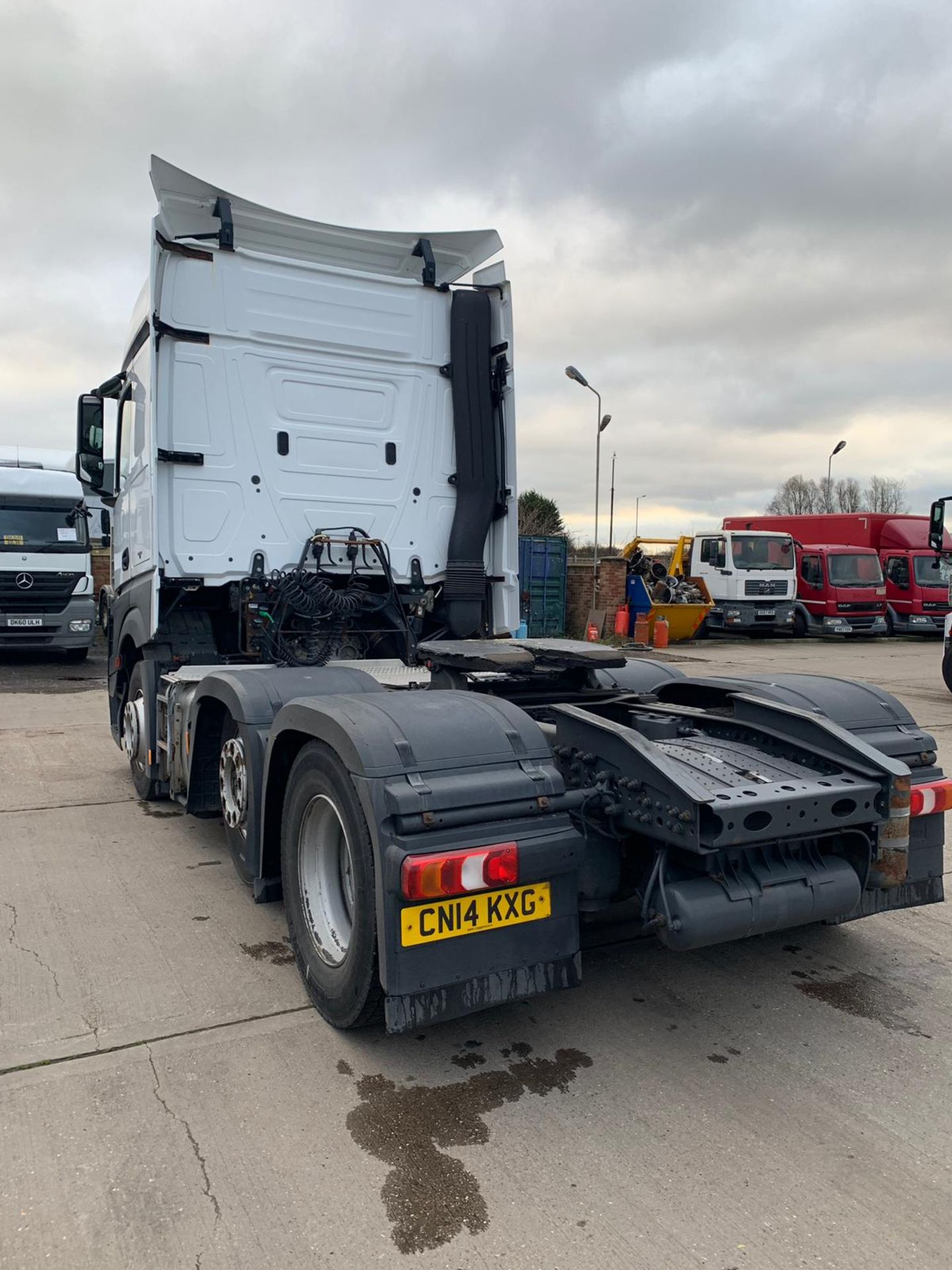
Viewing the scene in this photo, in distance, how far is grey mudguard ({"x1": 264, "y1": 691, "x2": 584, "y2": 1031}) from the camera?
2.81m

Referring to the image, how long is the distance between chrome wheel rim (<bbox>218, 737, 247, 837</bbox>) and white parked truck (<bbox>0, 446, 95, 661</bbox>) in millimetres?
10709

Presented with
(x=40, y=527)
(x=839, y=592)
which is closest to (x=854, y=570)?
(x=839, y=592)

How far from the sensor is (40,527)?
559 inches

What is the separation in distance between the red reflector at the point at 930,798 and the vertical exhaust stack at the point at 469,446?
10.7ft

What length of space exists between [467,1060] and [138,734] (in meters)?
3.83

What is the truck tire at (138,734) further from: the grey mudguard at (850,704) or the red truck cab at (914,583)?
the red truck cab at (914,583)

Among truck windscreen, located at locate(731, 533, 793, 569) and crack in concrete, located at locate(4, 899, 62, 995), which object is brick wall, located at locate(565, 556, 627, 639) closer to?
truck windscreen, located at locate(731, 533, 793, 569)

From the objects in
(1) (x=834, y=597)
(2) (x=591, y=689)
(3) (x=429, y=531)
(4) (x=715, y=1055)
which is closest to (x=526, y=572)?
(1) (x=834, y=597)

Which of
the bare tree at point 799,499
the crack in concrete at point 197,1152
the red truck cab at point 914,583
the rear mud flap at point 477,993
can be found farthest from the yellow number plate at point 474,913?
the bare tree at point 799,499

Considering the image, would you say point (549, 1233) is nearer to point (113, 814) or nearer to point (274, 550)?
point (274, 550)

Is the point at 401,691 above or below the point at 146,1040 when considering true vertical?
above

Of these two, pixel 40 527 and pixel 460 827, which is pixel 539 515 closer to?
pixel 40 527

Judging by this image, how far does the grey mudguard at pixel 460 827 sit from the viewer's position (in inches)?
110

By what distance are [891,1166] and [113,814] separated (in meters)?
4.99
